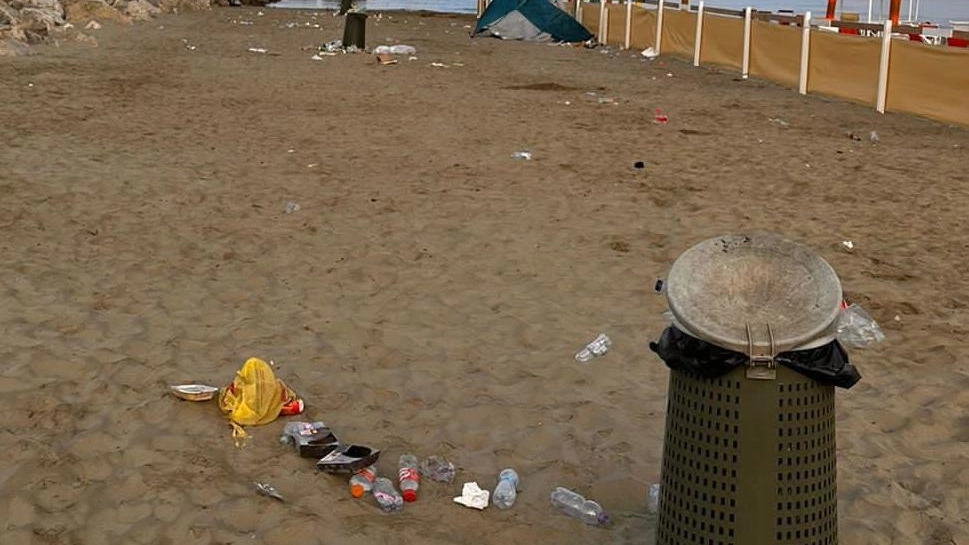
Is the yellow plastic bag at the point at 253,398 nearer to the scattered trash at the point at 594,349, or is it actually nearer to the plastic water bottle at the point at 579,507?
the plastic water bottle at the point at 579,507

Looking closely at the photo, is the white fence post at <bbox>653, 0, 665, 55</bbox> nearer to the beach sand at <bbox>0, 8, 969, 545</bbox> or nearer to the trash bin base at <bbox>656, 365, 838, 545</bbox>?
the beach sand at <bbox>0, 8, 969, 545</bbox>

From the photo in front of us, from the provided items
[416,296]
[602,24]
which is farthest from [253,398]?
[602,24]

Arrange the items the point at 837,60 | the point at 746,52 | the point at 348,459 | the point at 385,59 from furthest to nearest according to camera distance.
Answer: the point at 385,59 → the point at 746,52 → the point at 837,60 → the point at 348,459

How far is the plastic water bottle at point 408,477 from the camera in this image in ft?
13.2

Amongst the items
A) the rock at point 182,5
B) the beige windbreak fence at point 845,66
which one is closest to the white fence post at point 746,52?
the beige windbreak fence at point 845,66

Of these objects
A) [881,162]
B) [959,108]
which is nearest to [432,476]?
[881,162]

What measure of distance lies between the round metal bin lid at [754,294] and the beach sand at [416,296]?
3.74 ft

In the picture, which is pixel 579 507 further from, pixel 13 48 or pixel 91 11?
pixel 91 11

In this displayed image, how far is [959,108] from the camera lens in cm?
1388

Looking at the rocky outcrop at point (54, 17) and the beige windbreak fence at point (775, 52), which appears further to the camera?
the rocky outcrop at point (54, 17)

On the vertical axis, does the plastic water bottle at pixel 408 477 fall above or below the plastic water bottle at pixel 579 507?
above

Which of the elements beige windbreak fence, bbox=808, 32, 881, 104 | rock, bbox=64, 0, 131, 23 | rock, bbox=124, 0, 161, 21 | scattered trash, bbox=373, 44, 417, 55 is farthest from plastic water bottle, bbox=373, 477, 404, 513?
rock, bbox=124, 0, 161, 21

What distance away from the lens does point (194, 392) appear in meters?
4.76

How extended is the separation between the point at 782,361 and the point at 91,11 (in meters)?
28.0
